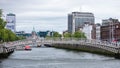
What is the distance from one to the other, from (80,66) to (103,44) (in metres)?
18.0

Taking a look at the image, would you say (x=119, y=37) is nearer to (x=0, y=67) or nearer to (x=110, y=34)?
(x=110, y=34)

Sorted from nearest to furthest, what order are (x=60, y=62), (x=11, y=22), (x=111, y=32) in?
1. (x=60, y=62)
2. (x=111, y=32)
3. (x=11, y=22)

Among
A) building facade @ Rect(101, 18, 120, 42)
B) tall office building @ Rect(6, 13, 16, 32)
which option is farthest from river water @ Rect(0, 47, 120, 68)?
tall office building @ Rect(6, 13, 16, 32)

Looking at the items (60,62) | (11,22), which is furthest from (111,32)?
(60,62)

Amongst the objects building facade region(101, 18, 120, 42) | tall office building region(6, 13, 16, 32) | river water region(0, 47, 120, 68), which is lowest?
river water region(0, 47, 120, 68)

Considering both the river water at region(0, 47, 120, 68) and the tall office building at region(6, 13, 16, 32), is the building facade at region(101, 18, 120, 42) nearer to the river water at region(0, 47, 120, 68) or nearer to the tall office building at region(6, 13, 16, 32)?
the tall office building at region(6, 13, 16, 32)

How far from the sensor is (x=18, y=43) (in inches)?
2625

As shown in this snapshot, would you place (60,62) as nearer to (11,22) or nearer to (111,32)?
(111,32)

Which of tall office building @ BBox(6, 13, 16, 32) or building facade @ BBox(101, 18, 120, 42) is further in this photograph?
tall office building @ BBox(6, 13, 16, 32)

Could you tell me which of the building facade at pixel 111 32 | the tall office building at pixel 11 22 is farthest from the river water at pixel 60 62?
the tall office building at pixel 11 22

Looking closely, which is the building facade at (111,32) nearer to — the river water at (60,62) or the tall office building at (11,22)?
the tall office building at (11,22)

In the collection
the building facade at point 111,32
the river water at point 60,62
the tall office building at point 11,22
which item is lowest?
the river water at point 60,62

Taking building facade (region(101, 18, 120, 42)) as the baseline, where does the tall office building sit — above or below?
above

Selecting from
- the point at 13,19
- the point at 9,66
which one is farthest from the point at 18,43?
the point at 13,19
